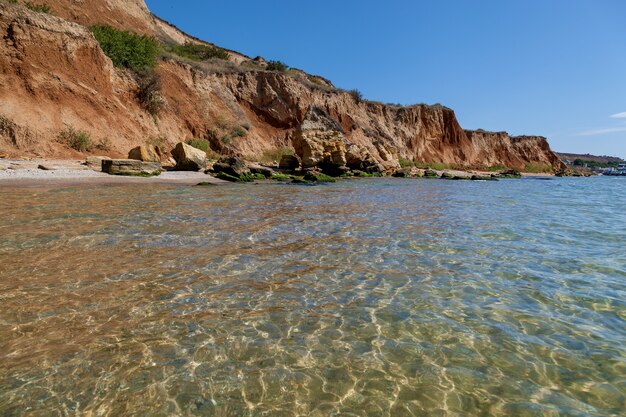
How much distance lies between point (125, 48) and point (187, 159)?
12.9 m

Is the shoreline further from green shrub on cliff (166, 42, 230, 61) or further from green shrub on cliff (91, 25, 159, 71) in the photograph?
green shrub on cliff (166, 42, 230, 61)

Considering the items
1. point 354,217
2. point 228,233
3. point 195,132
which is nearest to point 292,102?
point 195,132

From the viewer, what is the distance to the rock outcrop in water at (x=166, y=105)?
22.0m

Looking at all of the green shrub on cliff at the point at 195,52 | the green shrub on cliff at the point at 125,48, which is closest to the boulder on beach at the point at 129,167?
the green shrub on cliff at the point at 125,48

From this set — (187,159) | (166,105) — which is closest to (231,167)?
(187,159)

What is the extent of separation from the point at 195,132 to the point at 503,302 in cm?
3059

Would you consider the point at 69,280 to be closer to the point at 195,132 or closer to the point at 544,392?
the point at 544,392

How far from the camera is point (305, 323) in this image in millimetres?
3969

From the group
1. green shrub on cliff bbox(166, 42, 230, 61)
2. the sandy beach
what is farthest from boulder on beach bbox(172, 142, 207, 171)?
green shrub on cliff bbox(166, 42, 230, 61)

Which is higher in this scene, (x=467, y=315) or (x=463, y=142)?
(x=463, y=142)

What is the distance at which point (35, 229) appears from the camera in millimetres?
7637

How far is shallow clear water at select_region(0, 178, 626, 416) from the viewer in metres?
2.80

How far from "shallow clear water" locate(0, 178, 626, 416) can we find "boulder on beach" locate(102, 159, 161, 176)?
1188 centimetres

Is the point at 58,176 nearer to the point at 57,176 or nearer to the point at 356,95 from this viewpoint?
the point at 57,176
